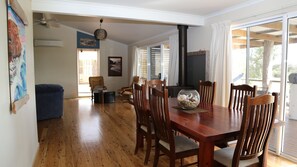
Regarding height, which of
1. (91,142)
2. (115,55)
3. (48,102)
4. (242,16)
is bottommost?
(91,142)

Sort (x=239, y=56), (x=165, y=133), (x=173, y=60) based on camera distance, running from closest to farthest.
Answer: (x=165, y=133) → (x=239, y=56) → (x=173, y=60)

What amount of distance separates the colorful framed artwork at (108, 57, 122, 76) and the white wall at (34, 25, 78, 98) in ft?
4.87

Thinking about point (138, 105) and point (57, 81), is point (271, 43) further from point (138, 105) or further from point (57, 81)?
point (57, 81)

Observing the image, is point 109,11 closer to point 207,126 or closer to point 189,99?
point 189,99

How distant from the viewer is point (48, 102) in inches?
197

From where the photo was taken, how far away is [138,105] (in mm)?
2889

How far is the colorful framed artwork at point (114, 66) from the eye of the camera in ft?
30.2

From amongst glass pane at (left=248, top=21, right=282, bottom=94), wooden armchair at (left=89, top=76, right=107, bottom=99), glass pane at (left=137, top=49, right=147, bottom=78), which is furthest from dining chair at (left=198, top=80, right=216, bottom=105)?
wooden armchair at (left=89, top=76, right=107, bottom=99)

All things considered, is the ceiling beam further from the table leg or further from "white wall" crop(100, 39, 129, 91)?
"white wall" crop(100, 39, 129, 91)

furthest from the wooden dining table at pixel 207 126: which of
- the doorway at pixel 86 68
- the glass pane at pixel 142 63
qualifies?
the doorway at pixel 86 68

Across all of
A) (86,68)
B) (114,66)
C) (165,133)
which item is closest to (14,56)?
(165,133)

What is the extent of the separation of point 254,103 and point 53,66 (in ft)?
26.6

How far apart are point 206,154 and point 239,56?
2593 mm

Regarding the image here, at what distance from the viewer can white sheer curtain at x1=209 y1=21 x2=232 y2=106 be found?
12.2ft
